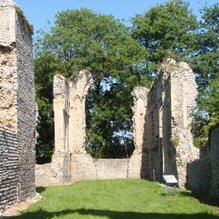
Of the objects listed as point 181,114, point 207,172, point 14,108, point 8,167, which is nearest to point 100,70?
point 181,114

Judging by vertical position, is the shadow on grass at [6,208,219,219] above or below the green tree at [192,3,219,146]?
below

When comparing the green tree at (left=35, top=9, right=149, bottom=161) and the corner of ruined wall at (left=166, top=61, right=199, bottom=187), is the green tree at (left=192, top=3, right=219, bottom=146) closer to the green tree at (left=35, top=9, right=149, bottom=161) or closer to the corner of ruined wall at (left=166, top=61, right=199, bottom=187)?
the green tree at (left=35, top=9, right=149, bottom=161)

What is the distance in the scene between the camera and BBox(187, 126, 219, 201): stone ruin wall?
57.5ft

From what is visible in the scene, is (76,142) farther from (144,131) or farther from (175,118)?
(175,118)

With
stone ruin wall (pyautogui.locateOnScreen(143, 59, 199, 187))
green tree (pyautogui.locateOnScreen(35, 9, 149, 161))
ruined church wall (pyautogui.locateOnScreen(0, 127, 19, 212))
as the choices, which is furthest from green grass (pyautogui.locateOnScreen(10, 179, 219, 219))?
green tree (pyautogui.locateOnScreen(35, 9, 149, 161))

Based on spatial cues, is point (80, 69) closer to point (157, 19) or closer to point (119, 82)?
point (119, 82)

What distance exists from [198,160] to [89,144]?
17.6 meters

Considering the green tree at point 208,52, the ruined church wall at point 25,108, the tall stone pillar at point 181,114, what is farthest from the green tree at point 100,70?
the ruined church wall at point 25,108

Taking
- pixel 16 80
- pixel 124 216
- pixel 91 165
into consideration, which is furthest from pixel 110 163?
pixel 124 216

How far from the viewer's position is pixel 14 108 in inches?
647

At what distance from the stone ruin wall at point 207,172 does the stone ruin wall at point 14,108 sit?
6.21 metres

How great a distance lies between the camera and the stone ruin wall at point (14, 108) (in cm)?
1510

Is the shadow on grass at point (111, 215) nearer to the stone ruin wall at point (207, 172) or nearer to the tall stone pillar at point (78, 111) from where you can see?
the stone ruin wall at point (207, 172)

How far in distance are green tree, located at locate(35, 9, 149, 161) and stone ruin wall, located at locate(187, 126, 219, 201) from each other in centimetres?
1681
